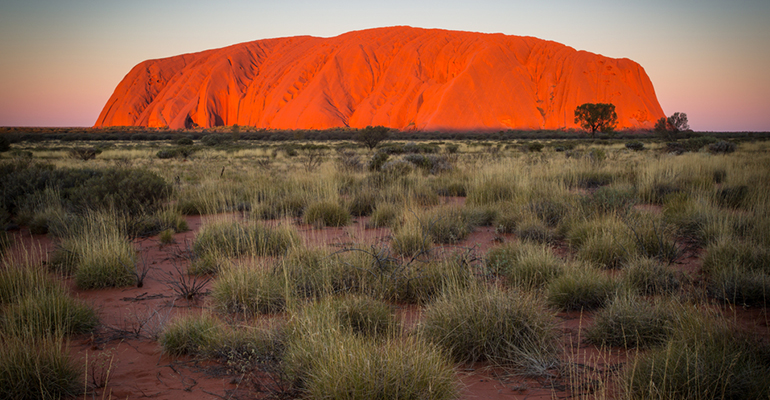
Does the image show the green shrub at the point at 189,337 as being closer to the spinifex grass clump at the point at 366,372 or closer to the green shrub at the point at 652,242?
the spinifex grass clump at the point at 366,372

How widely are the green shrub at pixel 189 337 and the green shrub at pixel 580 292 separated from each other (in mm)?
2766

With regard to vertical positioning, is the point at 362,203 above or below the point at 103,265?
above

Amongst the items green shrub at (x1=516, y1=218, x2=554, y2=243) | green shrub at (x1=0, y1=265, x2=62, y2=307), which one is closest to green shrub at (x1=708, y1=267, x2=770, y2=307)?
green shrub at (x1=516, y1=218, x2=554, y2=243)

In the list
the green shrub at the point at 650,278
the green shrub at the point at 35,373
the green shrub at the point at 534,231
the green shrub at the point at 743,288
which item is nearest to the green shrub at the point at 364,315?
the green shrub at the point at 35,373

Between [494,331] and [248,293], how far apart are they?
6.97ft

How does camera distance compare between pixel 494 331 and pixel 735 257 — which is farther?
pixel 735 257

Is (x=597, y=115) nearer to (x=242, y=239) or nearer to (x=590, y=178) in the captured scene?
(x=590, y=178)

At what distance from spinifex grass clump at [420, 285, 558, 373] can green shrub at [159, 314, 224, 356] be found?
152 cm

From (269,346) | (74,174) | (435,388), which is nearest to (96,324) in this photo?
(269,346)

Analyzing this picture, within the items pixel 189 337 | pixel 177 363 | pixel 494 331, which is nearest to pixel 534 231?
pixel 494 331

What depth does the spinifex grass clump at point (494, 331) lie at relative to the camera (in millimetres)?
2588

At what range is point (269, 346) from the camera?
262cm

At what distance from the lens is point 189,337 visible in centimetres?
280

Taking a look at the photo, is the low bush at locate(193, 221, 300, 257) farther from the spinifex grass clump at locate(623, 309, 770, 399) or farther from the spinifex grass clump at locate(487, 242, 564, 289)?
the spinifex grass clump at locate(623, 309, 770, 399)
